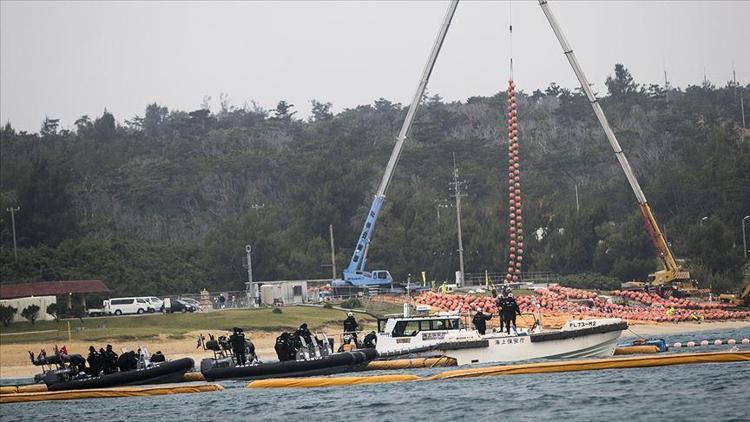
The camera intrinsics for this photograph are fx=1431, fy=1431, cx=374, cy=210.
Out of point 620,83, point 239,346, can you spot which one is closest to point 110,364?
point 239,346

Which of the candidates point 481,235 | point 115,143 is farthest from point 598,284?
point 115,143

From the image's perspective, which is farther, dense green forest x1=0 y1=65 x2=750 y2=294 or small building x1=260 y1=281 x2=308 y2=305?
dense green forest x1=0 y1=65 x2=750 y2=294

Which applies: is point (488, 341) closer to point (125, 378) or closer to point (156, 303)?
point (125, 378)

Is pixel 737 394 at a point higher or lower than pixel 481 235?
lower

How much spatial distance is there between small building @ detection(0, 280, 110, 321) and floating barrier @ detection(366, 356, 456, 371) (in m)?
36.0

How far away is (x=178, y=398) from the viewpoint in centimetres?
4575

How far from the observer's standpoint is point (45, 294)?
274ft

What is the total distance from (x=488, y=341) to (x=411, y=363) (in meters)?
2.71

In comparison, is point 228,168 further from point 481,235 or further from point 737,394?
point 737,394

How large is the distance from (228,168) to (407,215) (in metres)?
44.0

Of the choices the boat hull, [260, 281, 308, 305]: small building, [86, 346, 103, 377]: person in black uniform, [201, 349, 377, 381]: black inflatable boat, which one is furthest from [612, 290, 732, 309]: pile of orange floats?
[86, 346, 103, 377]: person in black uniform

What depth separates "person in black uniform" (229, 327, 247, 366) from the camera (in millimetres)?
44906

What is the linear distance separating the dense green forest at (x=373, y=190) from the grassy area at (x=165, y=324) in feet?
74.4

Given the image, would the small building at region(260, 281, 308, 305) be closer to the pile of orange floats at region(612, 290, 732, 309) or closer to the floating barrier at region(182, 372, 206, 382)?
the pile of orange floats at region(612, 290, 732, 309)
